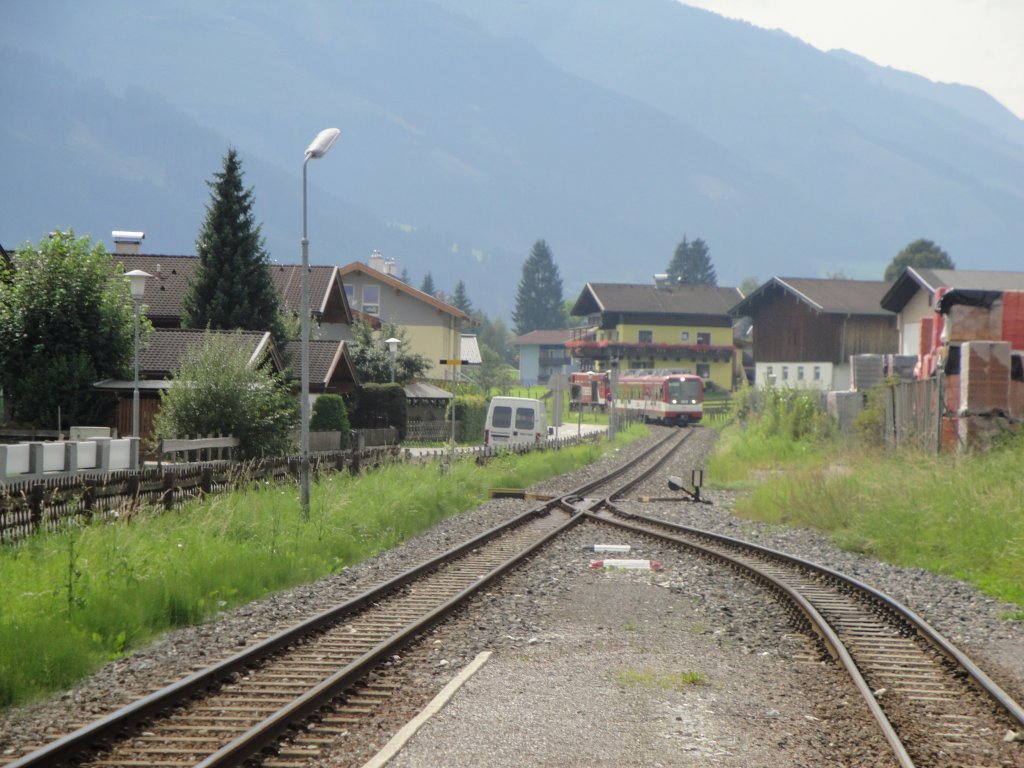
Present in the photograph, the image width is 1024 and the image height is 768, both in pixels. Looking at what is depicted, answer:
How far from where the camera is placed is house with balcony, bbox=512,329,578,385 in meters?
178

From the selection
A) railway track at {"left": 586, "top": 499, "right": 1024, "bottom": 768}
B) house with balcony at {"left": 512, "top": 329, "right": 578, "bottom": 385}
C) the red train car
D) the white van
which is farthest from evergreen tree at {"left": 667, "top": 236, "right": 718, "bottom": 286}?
railway track at {"left": 586, "top": 499, "right": 1024, "bottom": 768}

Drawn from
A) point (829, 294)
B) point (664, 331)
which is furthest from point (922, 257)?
point (829, 294)

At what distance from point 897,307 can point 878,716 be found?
57.0 m

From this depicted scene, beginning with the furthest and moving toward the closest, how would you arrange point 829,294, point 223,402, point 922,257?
point 922,257, point 829,294, point 223,402

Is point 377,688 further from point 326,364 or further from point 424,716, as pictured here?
point 326,364

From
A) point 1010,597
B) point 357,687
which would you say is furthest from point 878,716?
point 1010,597

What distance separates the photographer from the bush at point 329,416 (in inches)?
1495

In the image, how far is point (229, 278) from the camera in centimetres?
4506

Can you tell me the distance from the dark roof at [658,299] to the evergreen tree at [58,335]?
7568cm

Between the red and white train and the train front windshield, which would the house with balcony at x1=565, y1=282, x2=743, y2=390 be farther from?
the train front windshield

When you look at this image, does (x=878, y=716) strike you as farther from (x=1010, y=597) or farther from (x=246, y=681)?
(x=1010, y=597)

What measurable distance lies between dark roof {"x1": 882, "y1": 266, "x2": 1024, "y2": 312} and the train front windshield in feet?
45.6

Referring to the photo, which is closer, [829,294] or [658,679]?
[658,679]

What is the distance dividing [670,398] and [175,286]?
33021 millimetres
